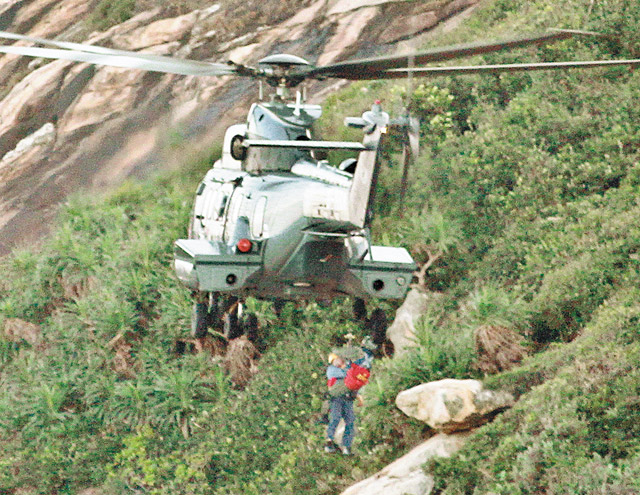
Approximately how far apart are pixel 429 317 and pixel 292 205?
6.20 meters

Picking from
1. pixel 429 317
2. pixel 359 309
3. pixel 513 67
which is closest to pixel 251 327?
pixel 359 309

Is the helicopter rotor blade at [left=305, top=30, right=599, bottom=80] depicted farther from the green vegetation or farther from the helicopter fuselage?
the green vegetation

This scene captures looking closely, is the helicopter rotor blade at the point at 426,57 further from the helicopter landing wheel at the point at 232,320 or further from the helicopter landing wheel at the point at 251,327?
the helicopter landing wheel at the point at 251,327

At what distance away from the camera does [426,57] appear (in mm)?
11062

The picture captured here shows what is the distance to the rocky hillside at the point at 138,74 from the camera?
25.8 meters

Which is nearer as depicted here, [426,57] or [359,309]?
[426,57]

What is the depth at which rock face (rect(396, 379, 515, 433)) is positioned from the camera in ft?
47.8

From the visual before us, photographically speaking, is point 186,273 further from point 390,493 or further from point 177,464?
point 177,464

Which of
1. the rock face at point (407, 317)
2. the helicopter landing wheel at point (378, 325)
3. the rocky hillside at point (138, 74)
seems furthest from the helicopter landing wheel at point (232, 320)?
the rocky hillside at point (138, 74)

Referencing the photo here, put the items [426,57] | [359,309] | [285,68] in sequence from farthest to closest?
[359,309] → [285,68] → [426,57]

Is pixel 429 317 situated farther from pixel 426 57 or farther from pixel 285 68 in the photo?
pixel 426 57


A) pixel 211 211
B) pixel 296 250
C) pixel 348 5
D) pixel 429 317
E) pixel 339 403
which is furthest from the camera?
pixel 348 5

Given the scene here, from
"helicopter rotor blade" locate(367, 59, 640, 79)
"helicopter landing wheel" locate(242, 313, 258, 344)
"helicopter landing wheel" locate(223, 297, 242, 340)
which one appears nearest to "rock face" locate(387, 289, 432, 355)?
"helicopter landing wheel" locate(242, 313, 258, 344)

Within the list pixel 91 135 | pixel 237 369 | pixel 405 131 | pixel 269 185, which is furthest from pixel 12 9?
pixel 405 131
